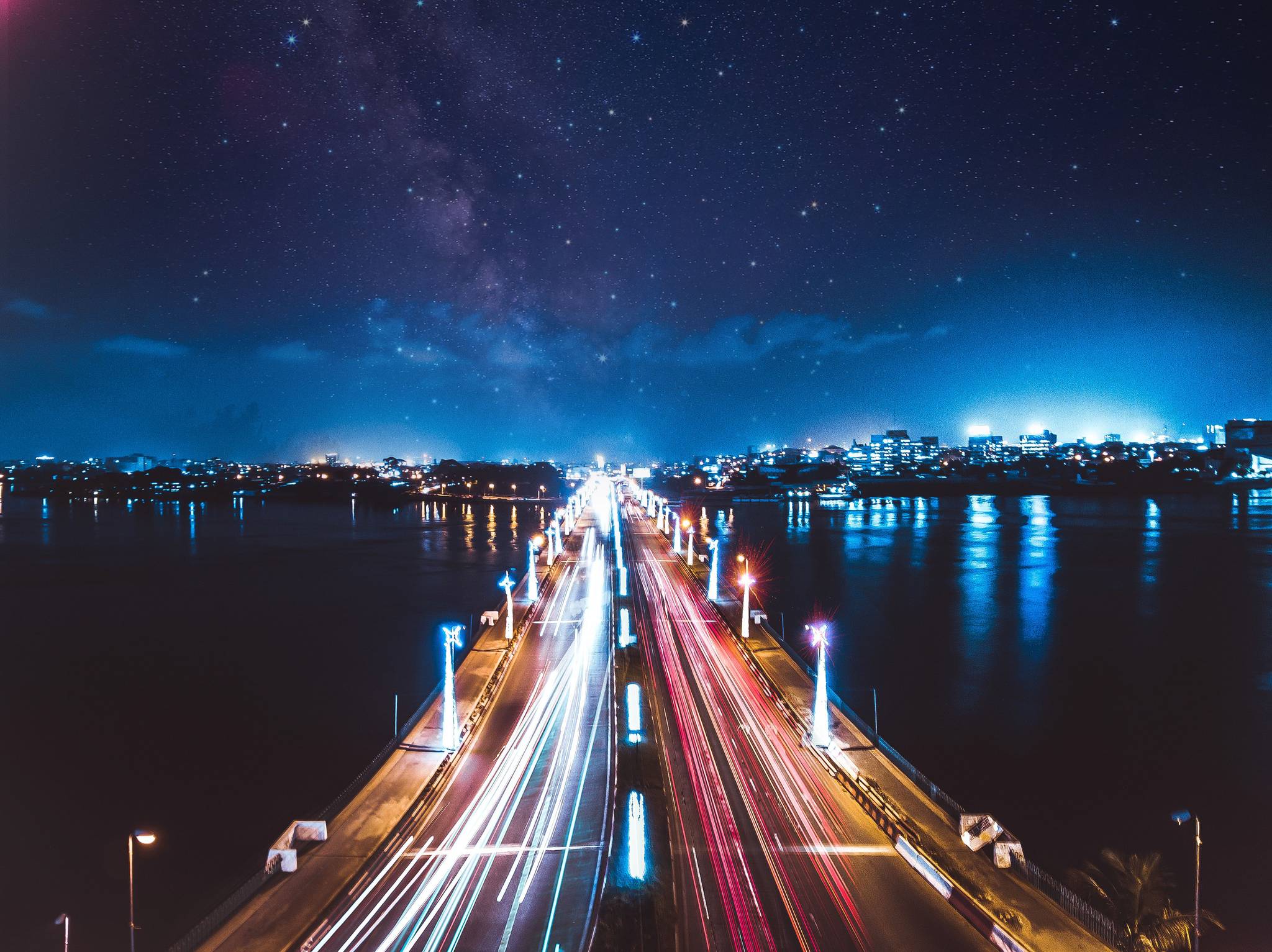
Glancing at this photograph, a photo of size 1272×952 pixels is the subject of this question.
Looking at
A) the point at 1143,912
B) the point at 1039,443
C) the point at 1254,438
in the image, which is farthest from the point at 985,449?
the point at 1143,912

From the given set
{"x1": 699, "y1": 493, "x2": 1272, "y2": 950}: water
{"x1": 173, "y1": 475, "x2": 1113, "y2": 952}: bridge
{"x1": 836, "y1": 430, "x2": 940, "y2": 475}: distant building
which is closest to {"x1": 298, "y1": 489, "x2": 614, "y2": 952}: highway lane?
{"x1": 173, "y1": 475, "x2": 1113, "y2": 952}: bridge

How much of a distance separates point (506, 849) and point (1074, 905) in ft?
20.4

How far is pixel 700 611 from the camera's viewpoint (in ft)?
71.4

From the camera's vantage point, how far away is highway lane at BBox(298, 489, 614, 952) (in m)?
6.96

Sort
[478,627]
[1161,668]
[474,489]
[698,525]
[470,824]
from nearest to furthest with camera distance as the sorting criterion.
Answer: [470,824] → [1161,668] → [478,627] → [698,525] → [474,489]

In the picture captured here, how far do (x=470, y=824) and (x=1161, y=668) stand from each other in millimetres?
23486

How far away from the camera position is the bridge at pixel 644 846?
6.96 metres

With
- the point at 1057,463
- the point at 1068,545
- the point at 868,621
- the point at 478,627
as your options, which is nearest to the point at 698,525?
the point at 1068,545

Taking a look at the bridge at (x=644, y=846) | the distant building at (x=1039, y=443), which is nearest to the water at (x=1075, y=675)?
the bridge at (x=644, y=846)

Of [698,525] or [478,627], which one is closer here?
[478,627]

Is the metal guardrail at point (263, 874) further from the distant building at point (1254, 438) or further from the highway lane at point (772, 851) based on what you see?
the distant building at point (1254, 438)

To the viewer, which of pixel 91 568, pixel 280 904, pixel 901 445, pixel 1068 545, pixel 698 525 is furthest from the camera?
pixel 901 445

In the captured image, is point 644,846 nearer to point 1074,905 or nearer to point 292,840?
point 292,840

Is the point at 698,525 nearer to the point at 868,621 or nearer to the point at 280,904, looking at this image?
the point at 868,621
